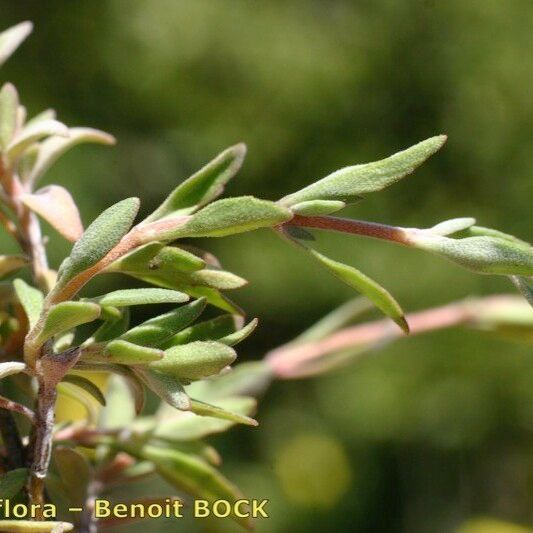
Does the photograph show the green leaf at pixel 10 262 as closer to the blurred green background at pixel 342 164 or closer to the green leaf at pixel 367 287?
the green leaf at pixel 367 287

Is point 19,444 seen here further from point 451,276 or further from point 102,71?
point 102,71

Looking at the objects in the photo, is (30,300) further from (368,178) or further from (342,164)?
(342,164)

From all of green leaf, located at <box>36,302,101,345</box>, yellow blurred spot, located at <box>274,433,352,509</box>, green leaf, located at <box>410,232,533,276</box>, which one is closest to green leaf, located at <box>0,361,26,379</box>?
green leaf, located at <box>36,302,101,345</box>

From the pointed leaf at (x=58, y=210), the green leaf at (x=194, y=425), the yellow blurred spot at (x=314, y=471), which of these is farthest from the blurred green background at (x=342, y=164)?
the pointed leaf at (x=58, y=210)

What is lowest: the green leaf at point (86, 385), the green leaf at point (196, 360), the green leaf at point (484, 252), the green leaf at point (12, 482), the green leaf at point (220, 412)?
the green leaf at point (12, 482)

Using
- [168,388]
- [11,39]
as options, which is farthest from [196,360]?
[11,39]

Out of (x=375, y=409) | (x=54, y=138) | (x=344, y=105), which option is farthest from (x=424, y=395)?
(x=54, y=138)

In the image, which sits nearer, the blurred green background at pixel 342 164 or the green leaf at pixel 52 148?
the green leaf at pixel 52 148
